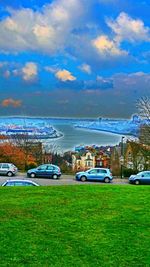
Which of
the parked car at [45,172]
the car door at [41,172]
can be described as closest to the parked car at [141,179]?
the parked car at [45,172]

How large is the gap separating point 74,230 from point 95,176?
2546cm

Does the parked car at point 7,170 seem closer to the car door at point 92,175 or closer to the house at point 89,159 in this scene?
the car door at point 92,175

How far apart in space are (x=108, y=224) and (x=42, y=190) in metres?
4.18

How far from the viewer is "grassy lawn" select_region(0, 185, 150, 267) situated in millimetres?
5945

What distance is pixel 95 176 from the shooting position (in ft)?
107

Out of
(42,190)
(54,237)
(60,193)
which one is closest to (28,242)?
(54,237)

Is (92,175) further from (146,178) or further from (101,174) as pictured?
(146,178)

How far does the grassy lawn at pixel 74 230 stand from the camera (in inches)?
234

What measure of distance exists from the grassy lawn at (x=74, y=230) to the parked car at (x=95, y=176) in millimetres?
21590

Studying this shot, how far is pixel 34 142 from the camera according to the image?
4756cm

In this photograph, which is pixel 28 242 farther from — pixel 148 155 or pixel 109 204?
pixel 148 155

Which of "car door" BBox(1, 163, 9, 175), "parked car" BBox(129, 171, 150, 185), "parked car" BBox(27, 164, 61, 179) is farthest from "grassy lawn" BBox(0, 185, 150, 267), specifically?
"car door" BBox(1, 163, 9, 175)

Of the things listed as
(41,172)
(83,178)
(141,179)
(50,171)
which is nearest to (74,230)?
Answer: (141,179)

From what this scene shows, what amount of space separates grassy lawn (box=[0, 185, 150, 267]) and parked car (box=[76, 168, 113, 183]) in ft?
70.8
